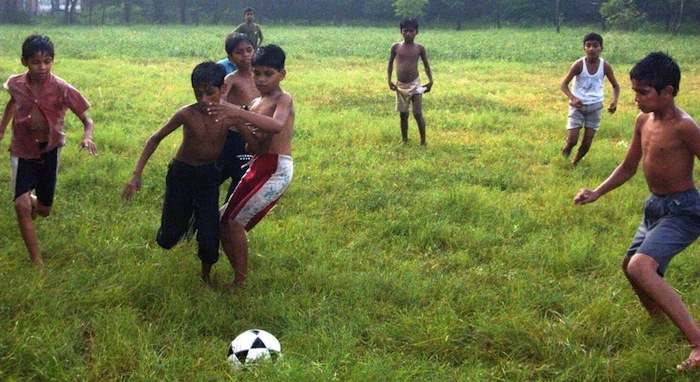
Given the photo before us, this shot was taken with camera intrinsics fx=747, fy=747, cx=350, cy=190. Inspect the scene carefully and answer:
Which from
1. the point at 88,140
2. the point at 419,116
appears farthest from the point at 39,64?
the point at 419,116

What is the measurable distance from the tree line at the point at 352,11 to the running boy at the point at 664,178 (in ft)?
165

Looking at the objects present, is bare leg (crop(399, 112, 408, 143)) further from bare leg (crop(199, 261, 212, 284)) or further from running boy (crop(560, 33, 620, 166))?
bare leg (crop(199, 261, 212, 284))

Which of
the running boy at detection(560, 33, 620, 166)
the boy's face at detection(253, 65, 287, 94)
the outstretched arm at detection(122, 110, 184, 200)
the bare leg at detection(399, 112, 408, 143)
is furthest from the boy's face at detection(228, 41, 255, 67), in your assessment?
the bare leg at detection(399, 112, 408, 143)

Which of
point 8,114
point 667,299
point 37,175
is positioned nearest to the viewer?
point 667,299

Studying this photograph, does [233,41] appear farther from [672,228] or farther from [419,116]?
[419,116]

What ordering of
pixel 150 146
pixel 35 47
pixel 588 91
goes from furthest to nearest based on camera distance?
pixel 588 91 → pixel 35 47 → pixel 150 146

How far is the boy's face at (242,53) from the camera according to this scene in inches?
224

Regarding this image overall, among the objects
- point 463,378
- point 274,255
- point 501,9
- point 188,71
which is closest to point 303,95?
point 188,71

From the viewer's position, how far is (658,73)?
154 inches

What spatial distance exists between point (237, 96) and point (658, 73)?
3.10 meters

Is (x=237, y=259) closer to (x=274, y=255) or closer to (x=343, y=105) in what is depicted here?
(x=274, y=255)

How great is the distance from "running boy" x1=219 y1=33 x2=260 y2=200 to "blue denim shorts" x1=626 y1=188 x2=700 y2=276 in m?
2.92

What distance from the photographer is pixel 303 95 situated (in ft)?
47.7

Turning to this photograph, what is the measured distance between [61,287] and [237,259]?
1070 millimetres
